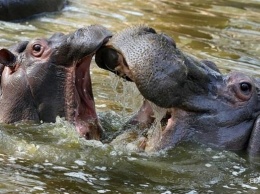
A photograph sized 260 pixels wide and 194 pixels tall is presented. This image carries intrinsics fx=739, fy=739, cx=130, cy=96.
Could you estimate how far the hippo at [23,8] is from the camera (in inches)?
482

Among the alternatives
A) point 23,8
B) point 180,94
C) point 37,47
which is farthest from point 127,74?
point 23,8

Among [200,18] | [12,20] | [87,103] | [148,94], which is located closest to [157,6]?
[200,18]

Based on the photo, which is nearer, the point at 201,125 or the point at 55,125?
Result: the point at 201,125

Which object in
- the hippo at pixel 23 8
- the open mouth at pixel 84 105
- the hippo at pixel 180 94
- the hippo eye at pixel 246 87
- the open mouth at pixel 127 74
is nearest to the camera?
the hippo at pixel 180 94

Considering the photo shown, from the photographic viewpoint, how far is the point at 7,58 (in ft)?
21.2

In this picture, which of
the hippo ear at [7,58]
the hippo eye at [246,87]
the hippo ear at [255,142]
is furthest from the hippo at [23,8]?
the hippo ear at [255,142]

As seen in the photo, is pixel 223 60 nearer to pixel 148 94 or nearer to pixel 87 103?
pixel 87 103

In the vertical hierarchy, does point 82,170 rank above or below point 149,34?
below

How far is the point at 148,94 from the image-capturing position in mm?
5340

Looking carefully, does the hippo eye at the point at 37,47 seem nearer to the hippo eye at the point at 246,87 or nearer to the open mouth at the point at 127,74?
the open mouth at the point at 127,74

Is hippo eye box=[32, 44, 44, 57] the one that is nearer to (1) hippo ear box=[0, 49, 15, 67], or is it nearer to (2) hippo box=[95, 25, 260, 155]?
(1) hippo ear box=[0, 49, 15, 67]

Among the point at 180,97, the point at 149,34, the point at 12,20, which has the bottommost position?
the point at 12,20

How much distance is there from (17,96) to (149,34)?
4.82 feet

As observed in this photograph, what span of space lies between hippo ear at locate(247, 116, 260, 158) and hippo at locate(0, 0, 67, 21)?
7262 millimetres
